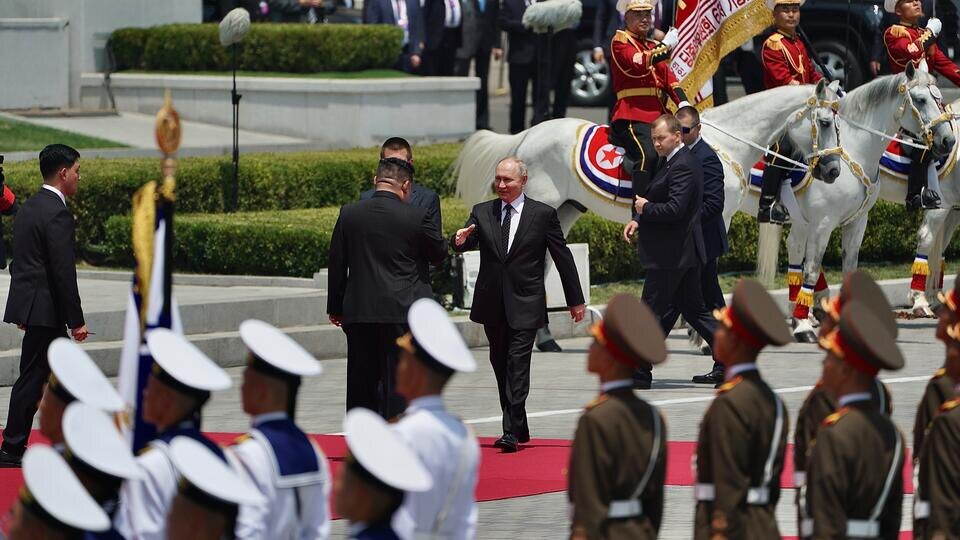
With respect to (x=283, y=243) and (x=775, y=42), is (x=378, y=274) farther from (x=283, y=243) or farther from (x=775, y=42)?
(x=775, y=42)

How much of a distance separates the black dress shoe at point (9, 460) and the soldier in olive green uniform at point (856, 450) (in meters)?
5.79

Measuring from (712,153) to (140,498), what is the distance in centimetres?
941

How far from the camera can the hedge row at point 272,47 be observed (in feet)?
80.2

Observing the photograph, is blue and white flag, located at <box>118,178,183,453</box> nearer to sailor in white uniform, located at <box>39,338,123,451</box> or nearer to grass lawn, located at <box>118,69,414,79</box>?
sailor in white uniform, located at <box>39,338,123,451</box>

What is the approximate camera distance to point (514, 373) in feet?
40.1

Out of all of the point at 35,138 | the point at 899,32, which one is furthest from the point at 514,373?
the point at 35,138

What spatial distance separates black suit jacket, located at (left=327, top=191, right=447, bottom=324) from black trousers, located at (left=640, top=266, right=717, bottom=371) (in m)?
3.08

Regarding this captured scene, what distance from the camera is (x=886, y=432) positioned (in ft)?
22.7

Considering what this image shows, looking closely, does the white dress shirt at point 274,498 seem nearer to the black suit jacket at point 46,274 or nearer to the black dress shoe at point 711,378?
the black suit jacket at point 46,274

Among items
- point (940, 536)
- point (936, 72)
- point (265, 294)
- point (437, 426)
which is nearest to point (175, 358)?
point (437, 426)

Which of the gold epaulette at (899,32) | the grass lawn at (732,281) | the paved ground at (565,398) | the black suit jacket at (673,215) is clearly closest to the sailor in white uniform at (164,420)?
the paved ground at (565,398)

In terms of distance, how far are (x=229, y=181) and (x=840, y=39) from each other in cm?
968

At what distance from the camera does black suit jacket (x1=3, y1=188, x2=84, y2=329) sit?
37.6 feet

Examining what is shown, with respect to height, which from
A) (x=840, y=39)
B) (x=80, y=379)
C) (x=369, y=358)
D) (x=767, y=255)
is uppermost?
(x=840, y=39)
